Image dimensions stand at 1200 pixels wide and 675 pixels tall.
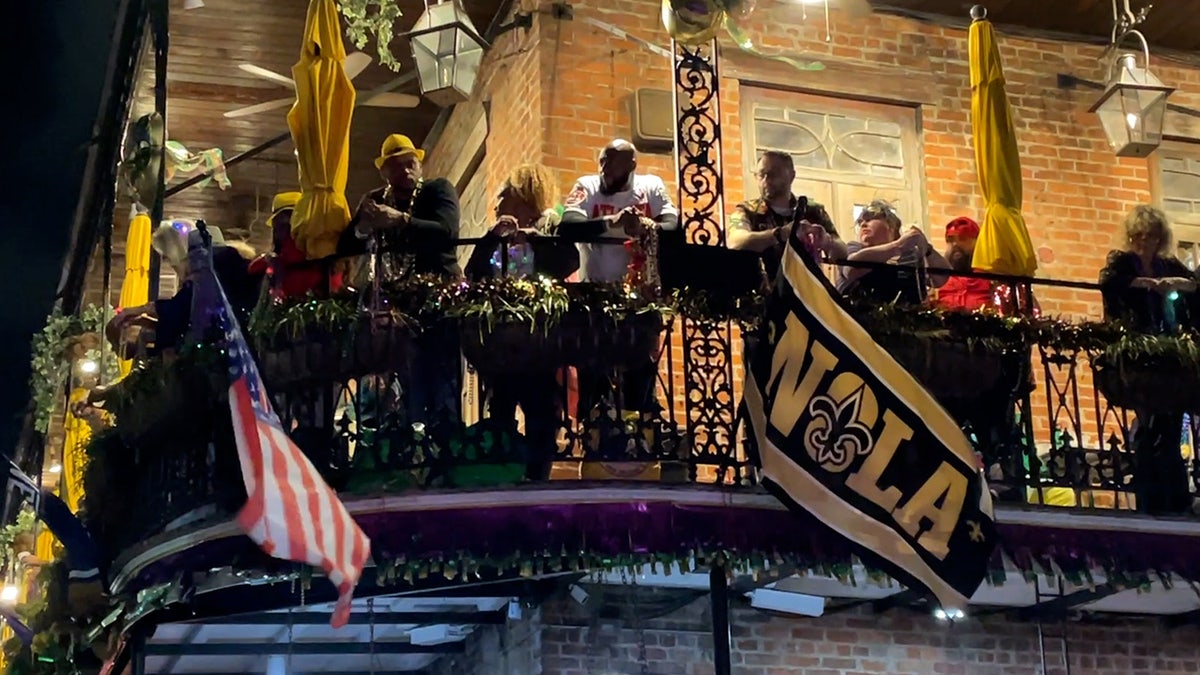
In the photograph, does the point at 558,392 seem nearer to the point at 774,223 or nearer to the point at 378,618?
the point at 774,223

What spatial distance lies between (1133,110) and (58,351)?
786cm

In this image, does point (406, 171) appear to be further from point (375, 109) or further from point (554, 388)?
point (375, 109)

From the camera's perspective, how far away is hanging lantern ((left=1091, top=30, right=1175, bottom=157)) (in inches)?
411

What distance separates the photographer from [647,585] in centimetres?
929

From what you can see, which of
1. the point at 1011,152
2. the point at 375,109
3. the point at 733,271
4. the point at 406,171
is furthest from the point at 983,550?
the point at 375,109

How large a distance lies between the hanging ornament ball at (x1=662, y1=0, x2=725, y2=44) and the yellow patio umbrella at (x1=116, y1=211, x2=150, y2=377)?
3.98 m

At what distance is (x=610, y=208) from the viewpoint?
8445 millimetres

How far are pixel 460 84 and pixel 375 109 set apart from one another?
2.81 meters

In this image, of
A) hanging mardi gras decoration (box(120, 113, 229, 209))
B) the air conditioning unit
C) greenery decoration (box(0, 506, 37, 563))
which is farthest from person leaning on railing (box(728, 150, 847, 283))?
greenery decoration (box(0, 506, 37, 563))

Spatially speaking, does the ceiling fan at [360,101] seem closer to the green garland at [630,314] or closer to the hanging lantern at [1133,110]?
the green garland at [630,314]

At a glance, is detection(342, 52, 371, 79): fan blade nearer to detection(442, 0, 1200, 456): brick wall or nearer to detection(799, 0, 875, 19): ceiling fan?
detection(442, 0, 1200, 456): brick wall

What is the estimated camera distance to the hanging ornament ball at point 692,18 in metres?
8.85

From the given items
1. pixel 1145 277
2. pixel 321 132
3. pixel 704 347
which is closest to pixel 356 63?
pixel 321 132

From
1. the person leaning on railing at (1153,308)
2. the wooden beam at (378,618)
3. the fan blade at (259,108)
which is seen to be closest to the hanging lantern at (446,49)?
the fan blade at (259,108)
